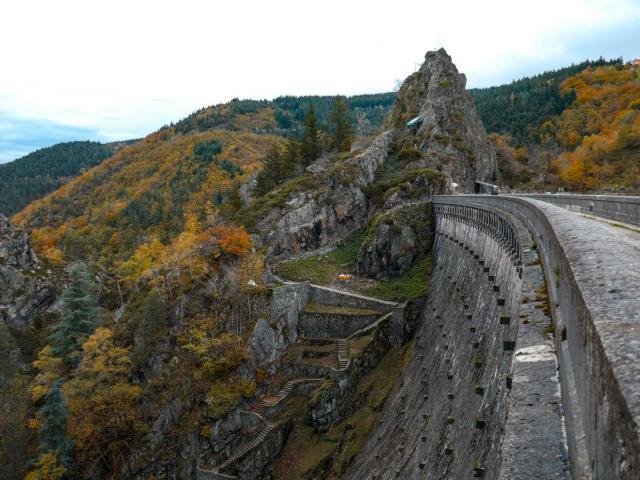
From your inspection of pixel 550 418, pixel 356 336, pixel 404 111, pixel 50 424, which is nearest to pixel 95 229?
pixel 404 111

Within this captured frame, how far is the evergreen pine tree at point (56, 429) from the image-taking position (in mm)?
37188

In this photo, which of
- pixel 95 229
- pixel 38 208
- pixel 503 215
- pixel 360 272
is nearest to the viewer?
pixel 503 215

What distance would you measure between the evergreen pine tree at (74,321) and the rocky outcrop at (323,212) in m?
22.4

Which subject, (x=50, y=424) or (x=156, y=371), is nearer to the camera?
(x=50, y=424)

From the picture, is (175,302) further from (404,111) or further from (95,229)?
(95,229)

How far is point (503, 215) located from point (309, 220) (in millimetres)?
38293

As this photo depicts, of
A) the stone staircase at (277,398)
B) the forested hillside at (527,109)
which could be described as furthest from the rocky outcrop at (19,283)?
the forested hillside at (527,109)

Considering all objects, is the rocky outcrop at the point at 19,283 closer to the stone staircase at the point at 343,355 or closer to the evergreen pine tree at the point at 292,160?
the evergreen pine tree at the point at 292,160

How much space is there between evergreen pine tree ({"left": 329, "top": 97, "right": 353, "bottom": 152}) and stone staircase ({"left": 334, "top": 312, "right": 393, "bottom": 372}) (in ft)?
169

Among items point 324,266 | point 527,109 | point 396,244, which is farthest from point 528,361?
point 527,109

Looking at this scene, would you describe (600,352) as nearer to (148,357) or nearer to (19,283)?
(148,357)

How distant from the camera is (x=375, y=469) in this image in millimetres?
25531

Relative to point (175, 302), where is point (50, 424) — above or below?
below

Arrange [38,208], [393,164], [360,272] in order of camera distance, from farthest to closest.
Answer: [38,208] → [393,164] → [360,272]
